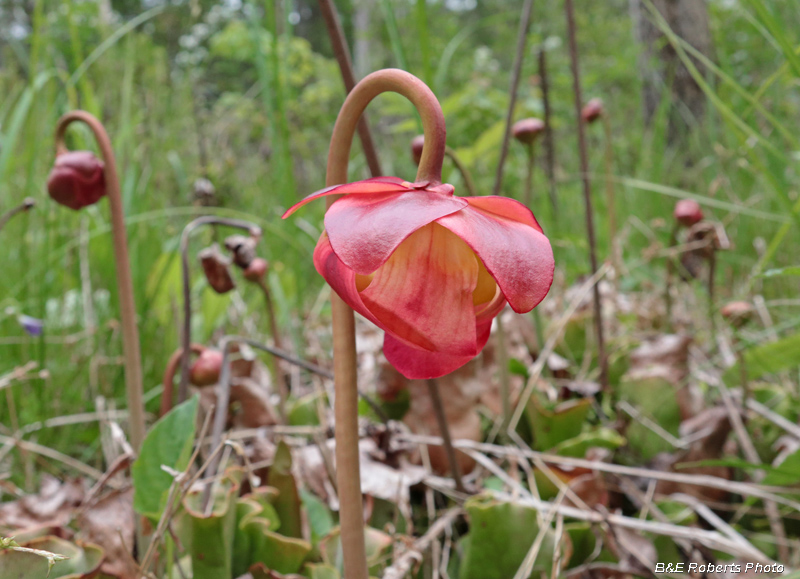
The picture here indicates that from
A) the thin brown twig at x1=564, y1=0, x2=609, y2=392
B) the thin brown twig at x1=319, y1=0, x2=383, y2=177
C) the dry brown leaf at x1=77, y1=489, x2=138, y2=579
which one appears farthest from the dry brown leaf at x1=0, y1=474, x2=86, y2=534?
the thin brown twig at x1=564, y1=0, x2=609, y2=392

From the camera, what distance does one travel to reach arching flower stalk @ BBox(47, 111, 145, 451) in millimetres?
905

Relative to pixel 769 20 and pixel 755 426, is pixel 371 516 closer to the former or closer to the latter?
pixel 755 426

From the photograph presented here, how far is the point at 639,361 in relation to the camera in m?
Result: 1.52

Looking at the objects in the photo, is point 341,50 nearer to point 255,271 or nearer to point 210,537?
point 255,271

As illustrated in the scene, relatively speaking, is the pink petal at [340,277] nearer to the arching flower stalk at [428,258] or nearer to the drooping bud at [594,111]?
the arching flower stalk at [428,258]

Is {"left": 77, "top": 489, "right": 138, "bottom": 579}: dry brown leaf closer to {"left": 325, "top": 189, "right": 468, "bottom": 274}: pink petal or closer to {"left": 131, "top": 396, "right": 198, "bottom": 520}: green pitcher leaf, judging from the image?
{"left": 131, "top": 396, "right": 198, "bottom": 520}: green pitcher leaf

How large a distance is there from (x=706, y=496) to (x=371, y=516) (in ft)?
2.33

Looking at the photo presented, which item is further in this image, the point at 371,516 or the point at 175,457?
the point at 371,516

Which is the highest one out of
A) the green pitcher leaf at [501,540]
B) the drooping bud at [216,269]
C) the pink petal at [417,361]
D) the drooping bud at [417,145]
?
the drooping bud at [417,145]

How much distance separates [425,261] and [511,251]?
0.21 feet

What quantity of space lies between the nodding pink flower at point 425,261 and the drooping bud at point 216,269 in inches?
25.7

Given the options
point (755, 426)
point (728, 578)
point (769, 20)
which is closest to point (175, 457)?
point (728, 578)

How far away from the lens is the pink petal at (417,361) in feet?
1.50


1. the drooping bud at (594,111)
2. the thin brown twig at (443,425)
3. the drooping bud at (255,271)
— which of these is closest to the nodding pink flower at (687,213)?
the drooping bud at (594,111)
